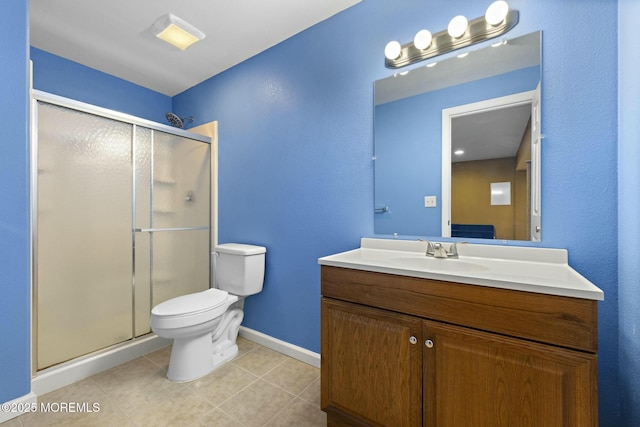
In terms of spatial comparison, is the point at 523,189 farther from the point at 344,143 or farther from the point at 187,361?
the point at 187,361

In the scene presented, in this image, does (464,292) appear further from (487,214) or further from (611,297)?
(611,297)

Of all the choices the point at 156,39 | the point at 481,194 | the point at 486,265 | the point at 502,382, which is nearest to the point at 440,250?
the point at 486,265

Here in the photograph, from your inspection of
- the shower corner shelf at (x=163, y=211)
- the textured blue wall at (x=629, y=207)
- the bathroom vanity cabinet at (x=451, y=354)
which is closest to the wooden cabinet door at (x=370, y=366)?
the bathroom vanity cabinet at (x=451, y=354)

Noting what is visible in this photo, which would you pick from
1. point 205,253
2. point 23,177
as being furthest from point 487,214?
point 23,177

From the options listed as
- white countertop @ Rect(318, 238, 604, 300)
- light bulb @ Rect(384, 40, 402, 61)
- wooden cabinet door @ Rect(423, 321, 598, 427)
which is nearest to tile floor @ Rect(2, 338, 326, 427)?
wooden cabinet door @ Rect(423, 321, 598, 427)

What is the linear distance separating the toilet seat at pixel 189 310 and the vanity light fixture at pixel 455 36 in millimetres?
1879

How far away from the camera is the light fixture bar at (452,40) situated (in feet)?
4.38

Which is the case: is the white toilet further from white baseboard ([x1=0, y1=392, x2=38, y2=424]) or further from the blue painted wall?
the blue painted wall

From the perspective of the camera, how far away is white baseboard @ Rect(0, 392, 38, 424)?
4.65 feet

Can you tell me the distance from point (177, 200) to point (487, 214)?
2.34 metres

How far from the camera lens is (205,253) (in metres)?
2.62

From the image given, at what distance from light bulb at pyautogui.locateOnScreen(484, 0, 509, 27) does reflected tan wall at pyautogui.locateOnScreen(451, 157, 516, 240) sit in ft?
2.16

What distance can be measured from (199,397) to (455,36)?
2.43 meters

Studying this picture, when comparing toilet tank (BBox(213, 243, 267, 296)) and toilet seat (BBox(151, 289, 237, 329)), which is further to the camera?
toilet tank (BBox(213, 243, 267, 296))
